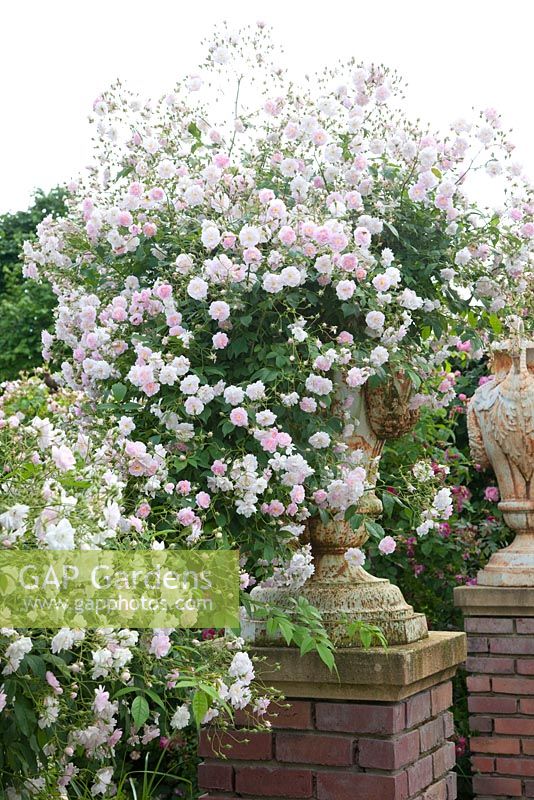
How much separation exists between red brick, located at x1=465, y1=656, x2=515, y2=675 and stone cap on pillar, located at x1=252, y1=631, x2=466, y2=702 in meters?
1.49

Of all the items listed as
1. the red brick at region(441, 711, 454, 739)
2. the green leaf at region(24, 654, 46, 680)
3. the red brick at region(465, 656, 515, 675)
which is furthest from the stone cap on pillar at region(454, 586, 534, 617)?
the green leaf at region(24, 654, 46, 680)

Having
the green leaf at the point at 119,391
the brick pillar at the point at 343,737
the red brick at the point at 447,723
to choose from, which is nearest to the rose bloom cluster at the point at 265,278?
the green leaf at the point at 119,391

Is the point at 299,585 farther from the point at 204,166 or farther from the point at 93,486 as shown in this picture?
the point at 204,166

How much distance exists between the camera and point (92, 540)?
1888 mm

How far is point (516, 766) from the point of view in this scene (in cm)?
417

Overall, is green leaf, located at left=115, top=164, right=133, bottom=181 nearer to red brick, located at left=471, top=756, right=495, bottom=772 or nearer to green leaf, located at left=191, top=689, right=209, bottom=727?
green leaf, located at left=191, top=689, right=209, bottom=727

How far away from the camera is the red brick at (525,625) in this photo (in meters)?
4.20

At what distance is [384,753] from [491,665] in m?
1.74

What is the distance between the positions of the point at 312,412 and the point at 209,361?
31cm

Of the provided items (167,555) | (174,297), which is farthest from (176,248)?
(167,555)

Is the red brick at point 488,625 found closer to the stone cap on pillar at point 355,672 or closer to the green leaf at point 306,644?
the stone cap on pillar at point 355,672

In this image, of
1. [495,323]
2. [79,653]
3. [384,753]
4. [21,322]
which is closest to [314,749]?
[384,753]

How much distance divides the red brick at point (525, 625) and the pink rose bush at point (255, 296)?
1.36 m

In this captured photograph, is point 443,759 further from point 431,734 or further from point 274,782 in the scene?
point 274,782
